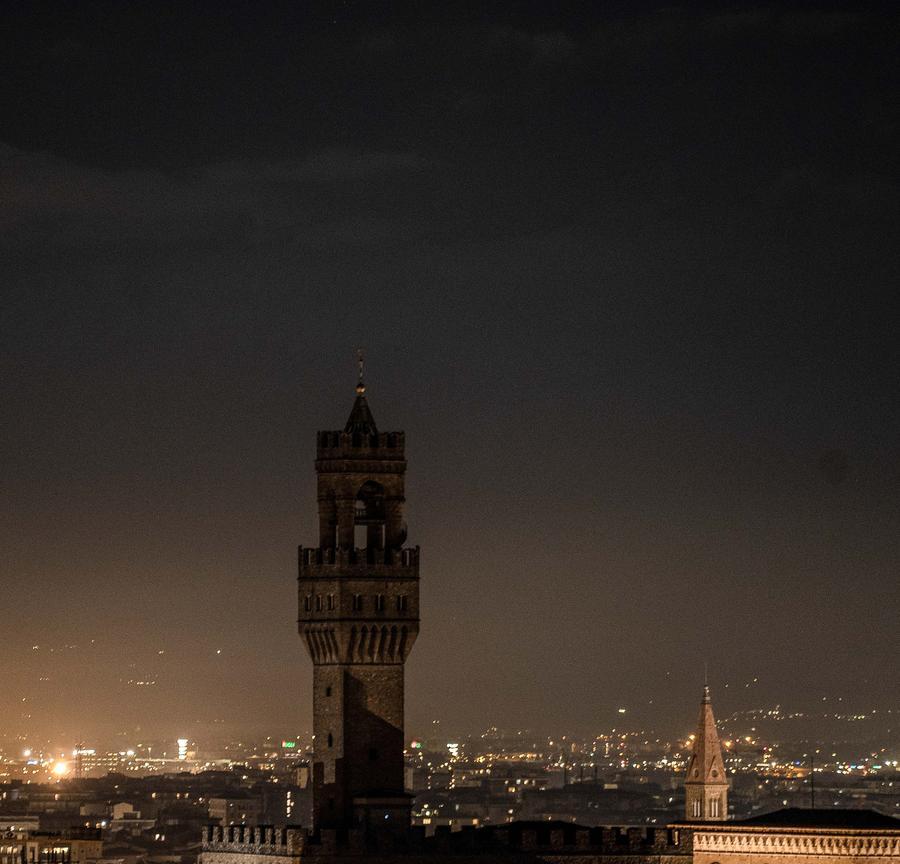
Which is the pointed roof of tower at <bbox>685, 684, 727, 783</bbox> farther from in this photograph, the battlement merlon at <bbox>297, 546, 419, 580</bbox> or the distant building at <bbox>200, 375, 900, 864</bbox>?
the battlement merlon at <bbox>297, 546, 419, 580</bbox>

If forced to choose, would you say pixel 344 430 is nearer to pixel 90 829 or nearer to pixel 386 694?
pixel 386 694

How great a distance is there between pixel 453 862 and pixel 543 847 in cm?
276

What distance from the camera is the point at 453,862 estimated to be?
263ft

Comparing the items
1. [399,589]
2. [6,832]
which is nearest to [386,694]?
[399,589]

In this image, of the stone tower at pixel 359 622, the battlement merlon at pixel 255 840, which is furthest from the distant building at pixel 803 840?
the battlement merlon at pixel 255 840

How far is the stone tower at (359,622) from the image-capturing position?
3270 inches

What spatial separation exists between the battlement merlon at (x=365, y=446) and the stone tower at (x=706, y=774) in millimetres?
15572

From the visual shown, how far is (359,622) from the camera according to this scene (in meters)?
84.3

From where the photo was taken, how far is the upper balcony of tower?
280 feet

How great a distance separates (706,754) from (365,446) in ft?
57.9

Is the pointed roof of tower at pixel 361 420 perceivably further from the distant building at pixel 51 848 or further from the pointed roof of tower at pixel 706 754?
the distant building at pixel 51 848

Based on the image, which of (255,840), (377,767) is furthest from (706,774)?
(255,840)

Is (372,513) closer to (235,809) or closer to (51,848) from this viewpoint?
(51,848)

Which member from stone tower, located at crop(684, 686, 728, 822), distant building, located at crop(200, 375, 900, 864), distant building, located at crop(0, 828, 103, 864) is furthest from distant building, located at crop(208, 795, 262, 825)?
distant building, located at crop(200, 375, 900, 864)
